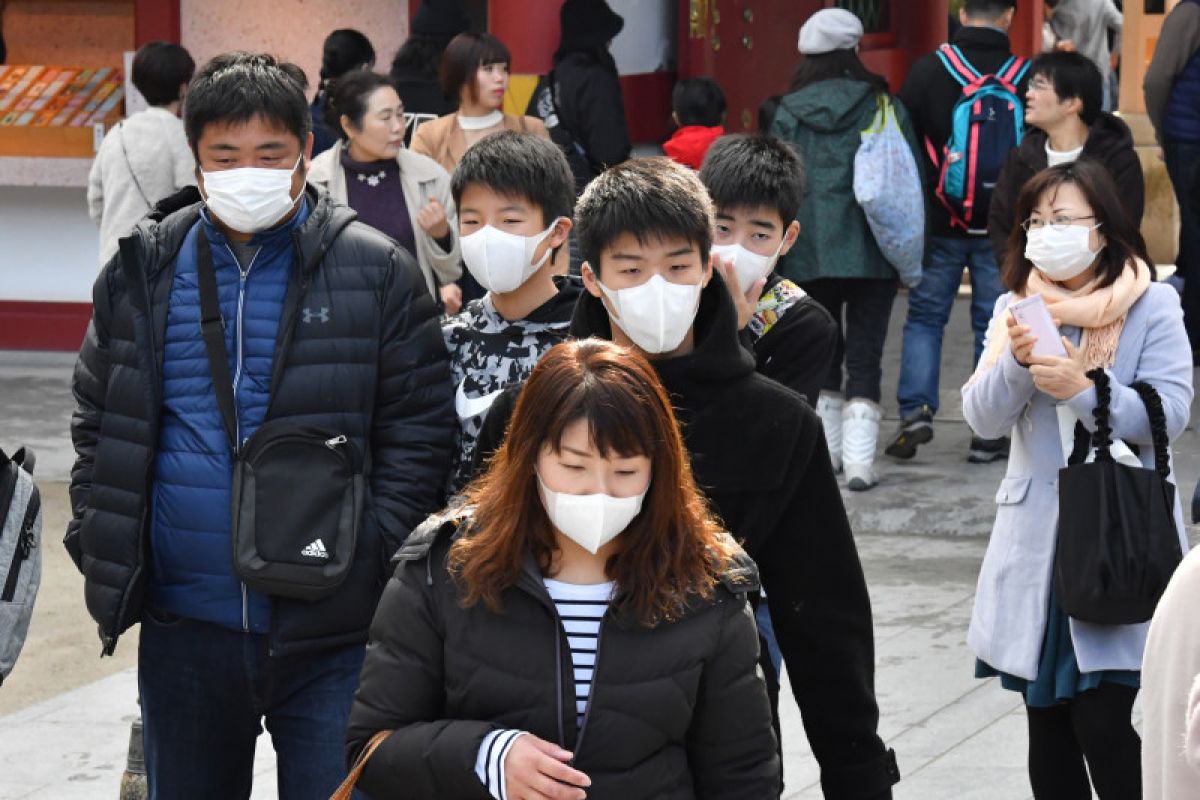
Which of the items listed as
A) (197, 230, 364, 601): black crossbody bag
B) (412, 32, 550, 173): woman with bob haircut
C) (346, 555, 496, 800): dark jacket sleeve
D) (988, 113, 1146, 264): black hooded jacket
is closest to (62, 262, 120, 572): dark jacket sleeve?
(197, 230, 364, 601): black crossbody bag

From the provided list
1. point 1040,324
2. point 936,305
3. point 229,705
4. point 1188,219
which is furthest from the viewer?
point 1188,219

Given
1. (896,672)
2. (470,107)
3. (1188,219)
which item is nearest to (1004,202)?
(470,107)

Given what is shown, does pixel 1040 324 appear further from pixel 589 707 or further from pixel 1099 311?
pixel 589 707

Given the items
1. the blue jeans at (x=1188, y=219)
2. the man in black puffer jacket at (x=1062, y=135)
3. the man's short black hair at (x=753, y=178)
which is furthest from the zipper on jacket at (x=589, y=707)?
the blue jeans at (x=1188, y=219)

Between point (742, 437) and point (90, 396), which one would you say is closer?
point (742, 437)

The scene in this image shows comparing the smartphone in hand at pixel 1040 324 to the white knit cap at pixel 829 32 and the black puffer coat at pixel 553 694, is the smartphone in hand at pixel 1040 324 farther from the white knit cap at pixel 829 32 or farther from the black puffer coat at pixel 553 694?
the white knit cap at pixel 829 32

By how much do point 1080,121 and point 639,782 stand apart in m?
5.80

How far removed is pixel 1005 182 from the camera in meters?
8.72

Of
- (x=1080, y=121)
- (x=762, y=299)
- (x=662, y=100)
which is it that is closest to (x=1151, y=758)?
(x=762, y=299)

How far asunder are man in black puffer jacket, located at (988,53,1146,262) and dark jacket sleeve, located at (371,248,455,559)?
14.6 feet

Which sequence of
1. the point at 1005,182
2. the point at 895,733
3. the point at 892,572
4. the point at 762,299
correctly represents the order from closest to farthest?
1. the point at 762,299
2. the point at 895,733
3. the point at 892,572
4. the point at 1005,182

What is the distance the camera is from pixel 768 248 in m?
4.63

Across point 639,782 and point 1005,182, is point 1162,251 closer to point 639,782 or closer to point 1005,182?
point 1005,182

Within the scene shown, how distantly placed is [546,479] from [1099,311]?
213cm
